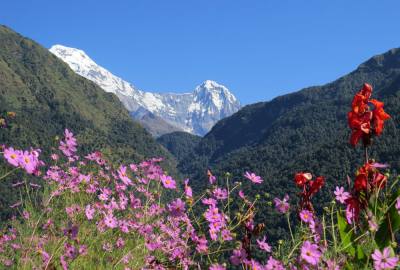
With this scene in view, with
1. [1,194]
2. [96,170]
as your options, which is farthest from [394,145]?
[96,170]

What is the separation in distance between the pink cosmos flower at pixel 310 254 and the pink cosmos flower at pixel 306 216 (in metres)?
0.61

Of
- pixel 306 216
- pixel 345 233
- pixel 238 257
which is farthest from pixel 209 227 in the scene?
pixel 345 233

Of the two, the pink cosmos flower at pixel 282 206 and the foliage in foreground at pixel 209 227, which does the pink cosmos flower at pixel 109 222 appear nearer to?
the foliage in foreground at pixel 209 227

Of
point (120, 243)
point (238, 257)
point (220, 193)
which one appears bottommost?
point (238, 257)

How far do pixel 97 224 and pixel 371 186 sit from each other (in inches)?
95.5

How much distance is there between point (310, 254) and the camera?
2.73 metres

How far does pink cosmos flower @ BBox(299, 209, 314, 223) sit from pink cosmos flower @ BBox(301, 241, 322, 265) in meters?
0.61

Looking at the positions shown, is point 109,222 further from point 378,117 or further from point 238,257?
point 378,117

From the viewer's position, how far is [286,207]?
12.3ft

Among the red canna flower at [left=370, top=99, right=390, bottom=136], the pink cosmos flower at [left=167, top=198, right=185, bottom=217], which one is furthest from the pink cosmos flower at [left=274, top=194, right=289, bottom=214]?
the red canna flower at [left=370, top=99, right=390, bottom=136]

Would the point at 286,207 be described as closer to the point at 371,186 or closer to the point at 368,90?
the point at 371,186

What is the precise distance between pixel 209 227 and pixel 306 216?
769 millimetres

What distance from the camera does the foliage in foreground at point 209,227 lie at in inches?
114

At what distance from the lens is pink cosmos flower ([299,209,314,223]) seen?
336 cm
